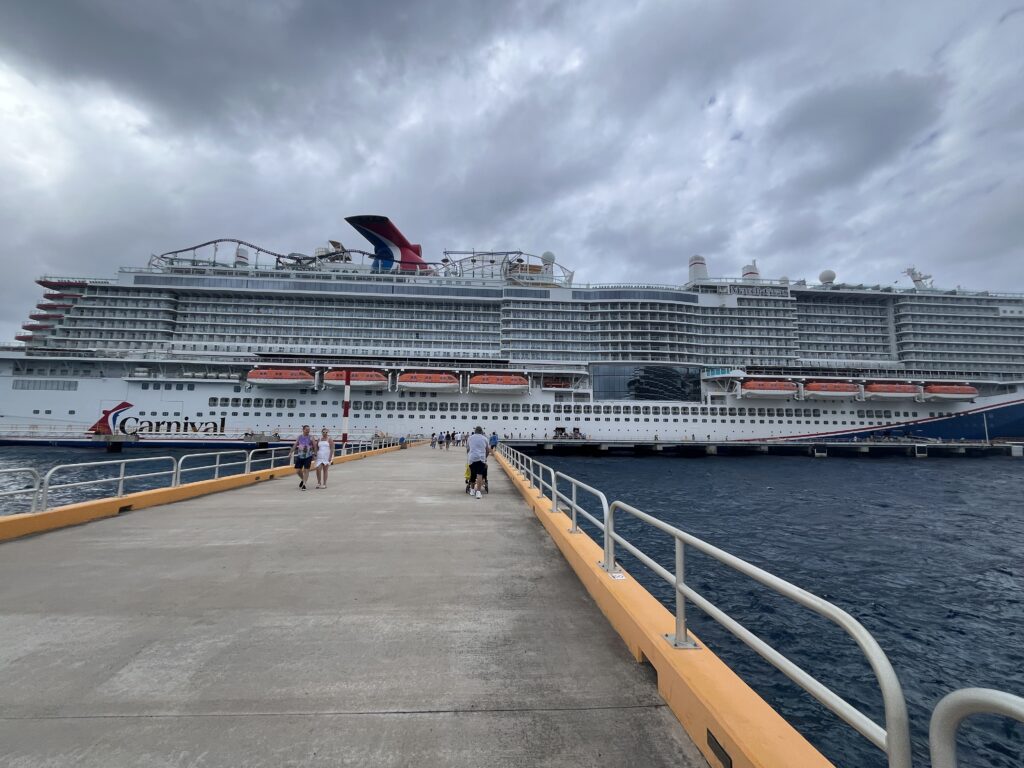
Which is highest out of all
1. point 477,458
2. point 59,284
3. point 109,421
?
point 59,284

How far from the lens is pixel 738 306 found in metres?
54.1

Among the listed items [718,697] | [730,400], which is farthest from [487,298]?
[718,697]

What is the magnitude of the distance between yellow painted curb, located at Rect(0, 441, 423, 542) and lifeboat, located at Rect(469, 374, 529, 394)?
2925 centimetres

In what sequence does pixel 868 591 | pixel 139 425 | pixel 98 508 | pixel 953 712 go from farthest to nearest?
pixel 139 425, pixel 868 591, pixel 98 508, pixel 953 712

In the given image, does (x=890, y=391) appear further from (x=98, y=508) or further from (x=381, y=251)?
(x=381, y=251)

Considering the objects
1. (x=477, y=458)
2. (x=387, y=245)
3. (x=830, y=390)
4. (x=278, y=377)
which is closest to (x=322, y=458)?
(x=477, y=458)

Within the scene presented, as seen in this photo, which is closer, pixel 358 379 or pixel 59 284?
pixel 358 379

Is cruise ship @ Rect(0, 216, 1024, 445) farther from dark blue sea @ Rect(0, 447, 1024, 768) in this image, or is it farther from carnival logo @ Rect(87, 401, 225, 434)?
dark blue sea @ Rect(0, 447, 1024, 768)

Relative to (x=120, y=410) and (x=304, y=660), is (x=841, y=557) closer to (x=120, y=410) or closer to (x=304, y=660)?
(x=304, y=660)

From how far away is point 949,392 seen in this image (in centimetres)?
4506

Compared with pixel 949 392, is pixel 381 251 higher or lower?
higher

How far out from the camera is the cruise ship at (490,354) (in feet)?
133

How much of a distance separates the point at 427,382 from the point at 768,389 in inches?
1211

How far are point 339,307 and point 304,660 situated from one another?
2075 inches
